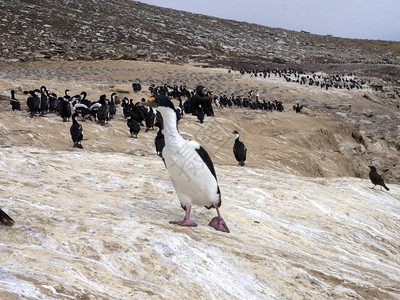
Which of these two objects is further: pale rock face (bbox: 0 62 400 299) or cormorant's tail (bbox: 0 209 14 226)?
cormorant's tail (bbox: 0 209 14 226)

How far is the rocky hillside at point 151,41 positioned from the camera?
49406mm

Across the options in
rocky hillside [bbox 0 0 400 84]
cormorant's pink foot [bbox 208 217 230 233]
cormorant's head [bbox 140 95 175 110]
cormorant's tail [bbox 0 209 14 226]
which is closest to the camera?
cormorant's tail [bbox 0 209 14 226]

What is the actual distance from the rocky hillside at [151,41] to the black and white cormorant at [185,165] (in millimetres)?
43994

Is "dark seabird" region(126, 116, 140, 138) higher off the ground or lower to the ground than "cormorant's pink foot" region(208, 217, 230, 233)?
lower

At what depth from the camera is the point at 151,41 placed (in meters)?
61.2

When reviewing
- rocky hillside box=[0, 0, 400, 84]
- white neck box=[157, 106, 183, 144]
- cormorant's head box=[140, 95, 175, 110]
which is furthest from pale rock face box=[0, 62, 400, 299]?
rocky hillside box=[0, 0, 400, 84]

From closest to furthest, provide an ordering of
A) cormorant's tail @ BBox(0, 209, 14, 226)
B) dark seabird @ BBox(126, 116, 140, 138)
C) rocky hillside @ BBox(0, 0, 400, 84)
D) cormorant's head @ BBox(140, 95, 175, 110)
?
cormorant's tail @ BBox(0, 209, 14, 226), cormorant's head @ BBox(140, 95, 175, 110), dark seabird @ BBox(126, 116, 140, 138), rocky hillside @ BBox(0, 0, 400, 84)

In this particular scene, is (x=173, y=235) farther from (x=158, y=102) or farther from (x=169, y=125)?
(x=158, y=102)

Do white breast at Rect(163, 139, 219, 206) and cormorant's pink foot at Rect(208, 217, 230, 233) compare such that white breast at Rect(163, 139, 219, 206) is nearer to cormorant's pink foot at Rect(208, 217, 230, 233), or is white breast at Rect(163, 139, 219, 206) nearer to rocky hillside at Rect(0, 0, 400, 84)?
cormorant's pink foot at Rect(208, 217, 230, 233)

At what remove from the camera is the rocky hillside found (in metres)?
49.4

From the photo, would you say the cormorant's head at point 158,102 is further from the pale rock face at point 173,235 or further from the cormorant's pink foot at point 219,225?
the cormorant's pink foot at point 219,225

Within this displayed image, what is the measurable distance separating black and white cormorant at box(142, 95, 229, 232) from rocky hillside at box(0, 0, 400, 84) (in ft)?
144

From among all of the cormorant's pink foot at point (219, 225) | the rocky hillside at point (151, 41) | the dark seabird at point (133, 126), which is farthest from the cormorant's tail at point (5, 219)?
the rocky hillside at point (151, 41)

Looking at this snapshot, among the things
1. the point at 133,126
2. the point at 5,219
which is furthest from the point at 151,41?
the point at 5,219
